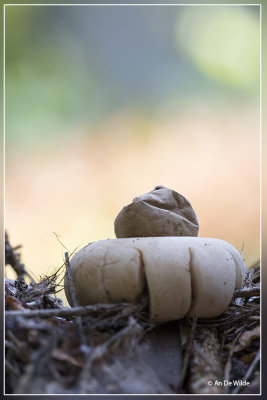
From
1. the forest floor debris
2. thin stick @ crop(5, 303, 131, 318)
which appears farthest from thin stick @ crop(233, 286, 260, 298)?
thin stick @ crop(5, 303, 131, 318)

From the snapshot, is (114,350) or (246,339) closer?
(114,350)

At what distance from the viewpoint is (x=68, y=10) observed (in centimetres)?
157

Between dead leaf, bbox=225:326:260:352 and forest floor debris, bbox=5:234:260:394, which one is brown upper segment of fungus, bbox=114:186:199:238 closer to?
forest floor debris, bbox=5:234:260:394

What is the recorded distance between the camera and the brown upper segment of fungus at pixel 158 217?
5.32 ft

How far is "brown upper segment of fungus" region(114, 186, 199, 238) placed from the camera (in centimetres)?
162

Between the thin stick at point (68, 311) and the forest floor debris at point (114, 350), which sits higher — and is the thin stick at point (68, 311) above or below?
above

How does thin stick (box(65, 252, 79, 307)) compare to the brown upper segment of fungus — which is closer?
thin stick (box(65, 252, 79, 307))

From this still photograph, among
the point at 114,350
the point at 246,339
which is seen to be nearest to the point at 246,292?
the point at 246,339

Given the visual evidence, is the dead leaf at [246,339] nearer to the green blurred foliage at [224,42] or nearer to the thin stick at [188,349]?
the thin stick at [188,349]

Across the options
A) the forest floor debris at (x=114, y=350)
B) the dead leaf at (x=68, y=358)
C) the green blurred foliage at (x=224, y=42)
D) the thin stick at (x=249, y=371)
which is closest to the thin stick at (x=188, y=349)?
the forest floor debris at (x=114, y=350)

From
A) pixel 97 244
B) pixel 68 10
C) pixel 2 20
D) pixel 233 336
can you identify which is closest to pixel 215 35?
pixel 68 10

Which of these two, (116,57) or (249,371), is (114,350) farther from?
(116,57)

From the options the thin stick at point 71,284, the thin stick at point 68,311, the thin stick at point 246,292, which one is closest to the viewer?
the thin stick at point 68,311

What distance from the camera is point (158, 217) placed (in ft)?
5.33
